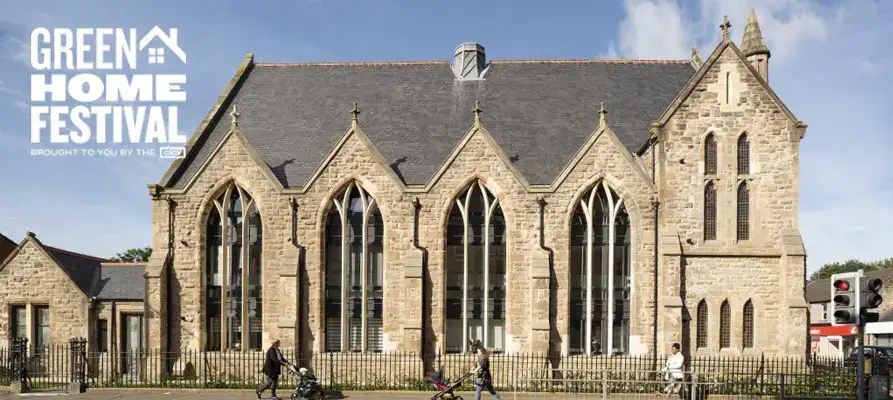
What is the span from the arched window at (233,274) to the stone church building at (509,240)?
0.05 m

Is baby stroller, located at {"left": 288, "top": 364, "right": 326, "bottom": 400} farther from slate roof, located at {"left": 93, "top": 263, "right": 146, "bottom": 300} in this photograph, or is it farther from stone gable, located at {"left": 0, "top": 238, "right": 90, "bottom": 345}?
stone gable, located at {"left": 0, "top": 238, "right": 90, "bottom": 345}

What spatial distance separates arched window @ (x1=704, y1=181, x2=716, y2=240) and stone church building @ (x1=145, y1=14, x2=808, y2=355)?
0.05 metres

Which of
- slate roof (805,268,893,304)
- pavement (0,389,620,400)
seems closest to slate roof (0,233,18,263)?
pavement (0,389,620,400)

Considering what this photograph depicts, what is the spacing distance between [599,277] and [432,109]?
8934mm

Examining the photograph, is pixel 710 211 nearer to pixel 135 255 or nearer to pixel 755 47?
pixel 755 47

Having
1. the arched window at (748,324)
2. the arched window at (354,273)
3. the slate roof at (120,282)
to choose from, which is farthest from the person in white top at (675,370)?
the slate roof at (120,282)

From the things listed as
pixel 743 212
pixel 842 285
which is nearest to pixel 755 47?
pixel 743 212

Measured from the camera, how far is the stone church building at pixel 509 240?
24.1 metres

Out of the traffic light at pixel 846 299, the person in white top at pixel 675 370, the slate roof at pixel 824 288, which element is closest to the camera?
the traffic light at pixel 846 299

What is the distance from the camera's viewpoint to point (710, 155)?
81.0 feet

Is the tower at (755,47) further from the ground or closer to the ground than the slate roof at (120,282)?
further from the ground

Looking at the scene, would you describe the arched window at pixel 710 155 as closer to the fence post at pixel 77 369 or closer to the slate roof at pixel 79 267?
the fence post at pixel 77 369

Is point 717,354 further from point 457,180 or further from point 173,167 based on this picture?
point 173,167

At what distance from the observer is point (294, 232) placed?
82.8 feet
